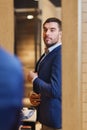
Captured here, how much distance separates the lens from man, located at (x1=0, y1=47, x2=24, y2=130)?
540mm

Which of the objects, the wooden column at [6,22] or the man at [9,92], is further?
the wooden column at [6,22]

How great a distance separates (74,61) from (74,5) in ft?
1.05

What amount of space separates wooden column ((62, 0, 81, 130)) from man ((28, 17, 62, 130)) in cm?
4

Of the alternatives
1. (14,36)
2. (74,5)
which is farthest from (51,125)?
(74,5)

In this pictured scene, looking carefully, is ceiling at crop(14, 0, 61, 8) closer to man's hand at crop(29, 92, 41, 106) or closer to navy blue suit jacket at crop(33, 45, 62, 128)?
navy blue suit jacket at crop(33, 45, 62, 128)

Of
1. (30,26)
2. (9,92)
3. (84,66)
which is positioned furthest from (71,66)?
(9,92)

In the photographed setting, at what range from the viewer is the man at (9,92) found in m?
0.54

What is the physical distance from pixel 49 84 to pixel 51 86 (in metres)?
0.02

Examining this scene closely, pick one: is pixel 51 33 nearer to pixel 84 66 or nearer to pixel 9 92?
pixel 84 66

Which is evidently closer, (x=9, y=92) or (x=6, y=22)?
(x=9, y=92)

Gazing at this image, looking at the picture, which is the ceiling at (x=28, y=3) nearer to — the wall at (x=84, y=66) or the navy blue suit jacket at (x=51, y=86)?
the wall at (x=84, y=66)

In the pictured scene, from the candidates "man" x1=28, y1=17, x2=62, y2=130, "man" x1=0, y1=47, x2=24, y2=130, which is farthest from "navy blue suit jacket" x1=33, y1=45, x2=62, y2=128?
"man" x1=0, y1=47, x2=24, y2=130

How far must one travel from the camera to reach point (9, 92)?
0.54m

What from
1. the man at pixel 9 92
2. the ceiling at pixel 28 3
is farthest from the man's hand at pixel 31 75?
the man at pixel 9 92
